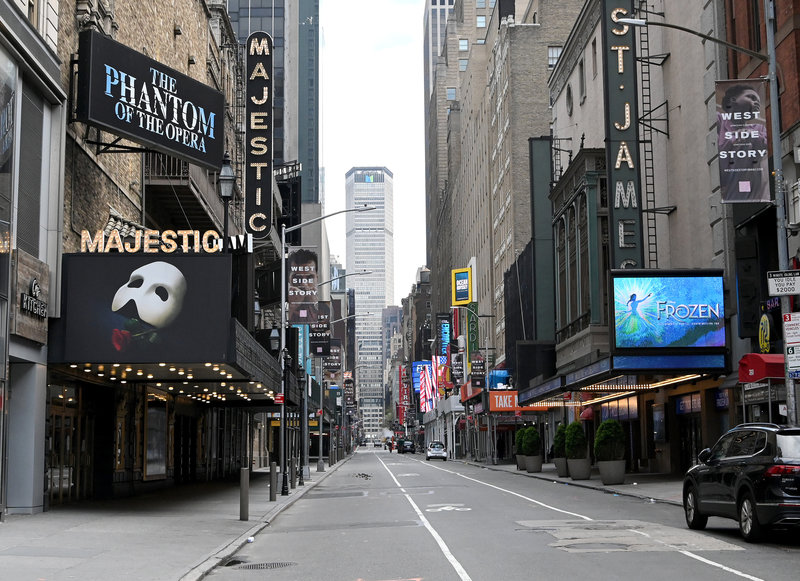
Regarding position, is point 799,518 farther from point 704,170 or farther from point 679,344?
point 704,170

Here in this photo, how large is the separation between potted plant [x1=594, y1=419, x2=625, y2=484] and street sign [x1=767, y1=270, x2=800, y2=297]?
17227 millimetres

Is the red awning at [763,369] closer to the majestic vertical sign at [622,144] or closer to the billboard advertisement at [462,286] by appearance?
the majestic vertical sign at [622,144]

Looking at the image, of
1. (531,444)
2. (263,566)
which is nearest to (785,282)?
(263,566)

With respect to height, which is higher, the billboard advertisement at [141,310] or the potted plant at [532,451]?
the billboard advertisement at [141,310]

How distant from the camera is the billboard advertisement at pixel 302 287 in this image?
39.6m

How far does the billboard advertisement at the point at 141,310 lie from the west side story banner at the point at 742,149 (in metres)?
11.5

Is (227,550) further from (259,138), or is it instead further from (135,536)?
(259,138)

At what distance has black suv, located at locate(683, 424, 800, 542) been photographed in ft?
48.9

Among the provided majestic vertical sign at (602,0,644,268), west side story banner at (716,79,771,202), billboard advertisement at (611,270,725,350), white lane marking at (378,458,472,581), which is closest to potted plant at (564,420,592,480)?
billboard advertisement at (611,270,725,350)

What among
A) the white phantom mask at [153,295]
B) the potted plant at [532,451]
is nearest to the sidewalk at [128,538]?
the white phantom mask at [153,295]

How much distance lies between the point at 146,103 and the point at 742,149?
15594 mm

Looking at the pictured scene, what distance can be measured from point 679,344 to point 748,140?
608 inches

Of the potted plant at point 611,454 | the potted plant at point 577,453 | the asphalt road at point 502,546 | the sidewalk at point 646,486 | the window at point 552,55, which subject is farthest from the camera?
the window at point 552,55

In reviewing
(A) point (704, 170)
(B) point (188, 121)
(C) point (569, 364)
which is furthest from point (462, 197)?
(B) point (188, 121)
